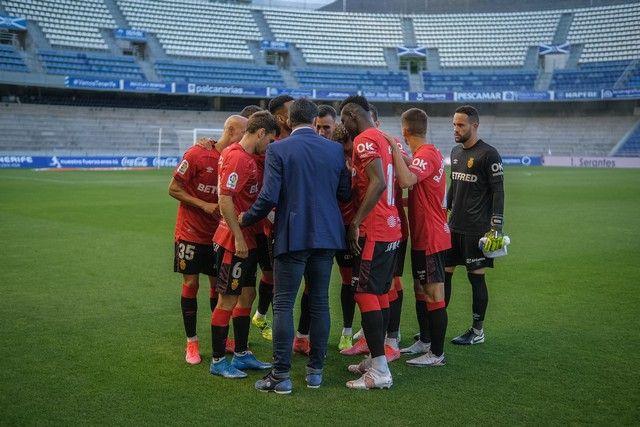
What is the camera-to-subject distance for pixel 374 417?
4742 millimetres

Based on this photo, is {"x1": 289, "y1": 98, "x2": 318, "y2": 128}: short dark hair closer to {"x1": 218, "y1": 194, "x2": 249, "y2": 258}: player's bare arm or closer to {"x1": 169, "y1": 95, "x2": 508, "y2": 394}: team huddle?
{"x1": 169, "y1": 95, "x2": 508, "y2": 394}: team huddle

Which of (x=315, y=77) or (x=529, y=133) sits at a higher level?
(x=315, y=77)

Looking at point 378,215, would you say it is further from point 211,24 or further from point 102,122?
point 211,24

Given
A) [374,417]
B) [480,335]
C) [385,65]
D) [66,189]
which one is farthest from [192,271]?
[385,65]

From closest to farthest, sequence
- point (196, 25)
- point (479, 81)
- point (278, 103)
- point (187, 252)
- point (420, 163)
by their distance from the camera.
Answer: point (420, 163) → point (187, 252) → point (278, 103) → point (196, 25) → point (479, 81)

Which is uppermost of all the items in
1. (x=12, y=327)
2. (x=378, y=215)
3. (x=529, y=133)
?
(x=529, y=133)

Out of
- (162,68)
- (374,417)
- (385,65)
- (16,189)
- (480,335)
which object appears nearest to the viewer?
(374,417)

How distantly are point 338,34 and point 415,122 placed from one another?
57872 millimetres

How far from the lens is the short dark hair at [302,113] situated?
545 centimetres

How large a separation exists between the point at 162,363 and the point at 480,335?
311cm

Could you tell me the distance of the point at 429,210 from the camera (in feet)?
20.4

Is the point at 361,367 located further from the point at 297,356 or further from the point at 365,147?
the point at 365,147

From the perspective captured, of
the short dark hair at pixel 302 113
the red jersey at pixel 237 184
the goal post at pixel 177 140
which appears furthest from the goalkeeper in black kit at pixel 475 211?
the goal post at pixel 177 140

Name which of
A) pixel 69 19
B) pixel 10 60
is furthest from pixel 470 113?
pixel 69 19
